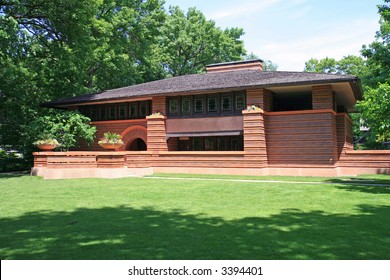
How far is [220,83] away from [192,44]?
77.6 ft

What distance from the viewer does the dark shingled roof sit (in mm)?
21188

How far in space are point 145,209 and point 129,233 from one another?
2.83m

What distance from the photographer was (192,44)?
46.9m

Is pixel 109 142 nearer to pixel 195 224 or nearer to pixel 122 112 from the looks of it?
pixel 122 112

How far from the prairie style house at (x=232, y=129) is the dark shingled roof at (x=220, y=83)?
0.06 m

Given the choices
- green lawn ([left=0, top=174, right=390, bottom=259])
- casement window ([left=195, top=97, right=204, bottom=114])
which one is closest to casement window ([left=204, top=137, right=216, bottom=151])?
casement window ([left=195, top=97, right=204, bottom=114])

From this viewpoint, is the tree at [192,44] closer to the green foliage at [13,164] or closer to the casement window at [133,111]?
the casement window at [133,111]

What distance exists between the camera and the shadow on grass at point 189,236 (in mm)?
5355

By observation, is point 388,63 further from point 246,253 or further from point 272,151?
point 246,253

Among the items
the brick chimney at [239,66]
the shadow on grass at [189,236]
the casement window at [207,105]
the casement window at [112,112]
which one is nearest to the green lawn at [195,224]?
the shadow on grass at [189,236]

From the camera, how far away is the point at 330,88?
2180 cm

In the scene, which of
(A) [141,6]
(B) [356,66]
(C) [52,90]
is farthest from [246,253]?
(B) [356,66]

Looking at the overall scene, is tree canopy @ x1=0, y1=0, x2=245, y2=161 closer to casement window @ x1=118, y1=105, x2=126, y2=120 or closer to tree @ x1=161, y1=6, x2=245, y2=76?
tree @ x1=161, y1=6, x2=245, y2=76

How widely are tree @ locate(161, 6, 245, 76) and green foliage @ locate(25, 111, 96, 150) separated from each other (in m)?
21.0
